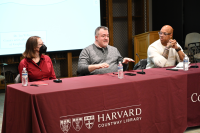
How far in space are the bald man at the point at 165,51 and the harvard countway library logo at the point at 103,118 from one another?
1151 millimetres

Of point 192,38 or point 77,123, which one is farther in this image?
point 192,38

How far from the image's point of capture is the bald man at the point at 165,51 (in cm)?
311

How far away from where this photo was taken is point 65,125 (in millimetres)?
1864

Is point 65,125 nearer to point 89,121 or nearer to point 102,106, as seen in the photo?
point 89,121

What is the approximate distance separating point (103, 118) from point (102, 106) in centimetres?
10

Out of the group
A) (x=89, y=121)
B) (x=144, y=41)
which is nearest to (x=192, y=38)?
(x=144, y=41)

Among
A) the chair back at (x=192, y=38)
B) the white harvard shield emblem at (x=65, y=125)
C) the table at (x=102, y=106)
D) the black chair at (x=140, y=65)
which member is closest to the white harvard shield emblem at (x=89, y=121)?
the table at (x=102, y=106)

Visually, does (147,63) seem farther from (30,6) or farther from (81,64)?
(30,6)

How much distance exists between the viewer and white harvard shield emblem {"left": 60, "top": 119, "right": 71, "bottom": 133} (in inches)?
73.0

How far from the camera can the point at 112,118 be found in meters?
2.05

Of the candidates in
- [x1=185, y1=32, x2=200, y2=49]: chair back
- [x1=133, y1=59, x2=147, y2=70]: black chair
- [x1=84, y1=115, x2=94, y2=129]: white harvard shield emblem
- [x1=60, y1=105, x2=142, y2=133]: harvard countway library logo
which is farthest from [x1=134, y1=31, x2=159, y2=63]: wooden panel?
[x1=84, y1=115, x2=94, y2=129]: white harvard shield emblem

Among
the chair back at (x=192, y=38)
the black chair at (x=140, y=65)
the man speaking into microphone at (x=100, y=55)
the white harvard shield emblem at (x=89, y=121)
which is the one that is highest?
the chair back at (x=192, y=38)

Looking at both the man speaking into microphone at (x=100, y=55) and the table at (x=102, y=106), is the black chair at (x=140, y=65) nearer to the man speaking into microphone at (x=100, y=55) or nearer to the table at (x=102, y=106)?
the man speaking into microphone at (x=100, y=55)

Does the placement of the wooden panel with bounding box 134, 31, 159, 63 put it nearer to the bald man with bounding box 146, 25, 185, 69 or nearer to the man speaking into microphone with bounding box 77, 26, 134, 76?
the bald man with bounding box 146, 25, 185, 69
